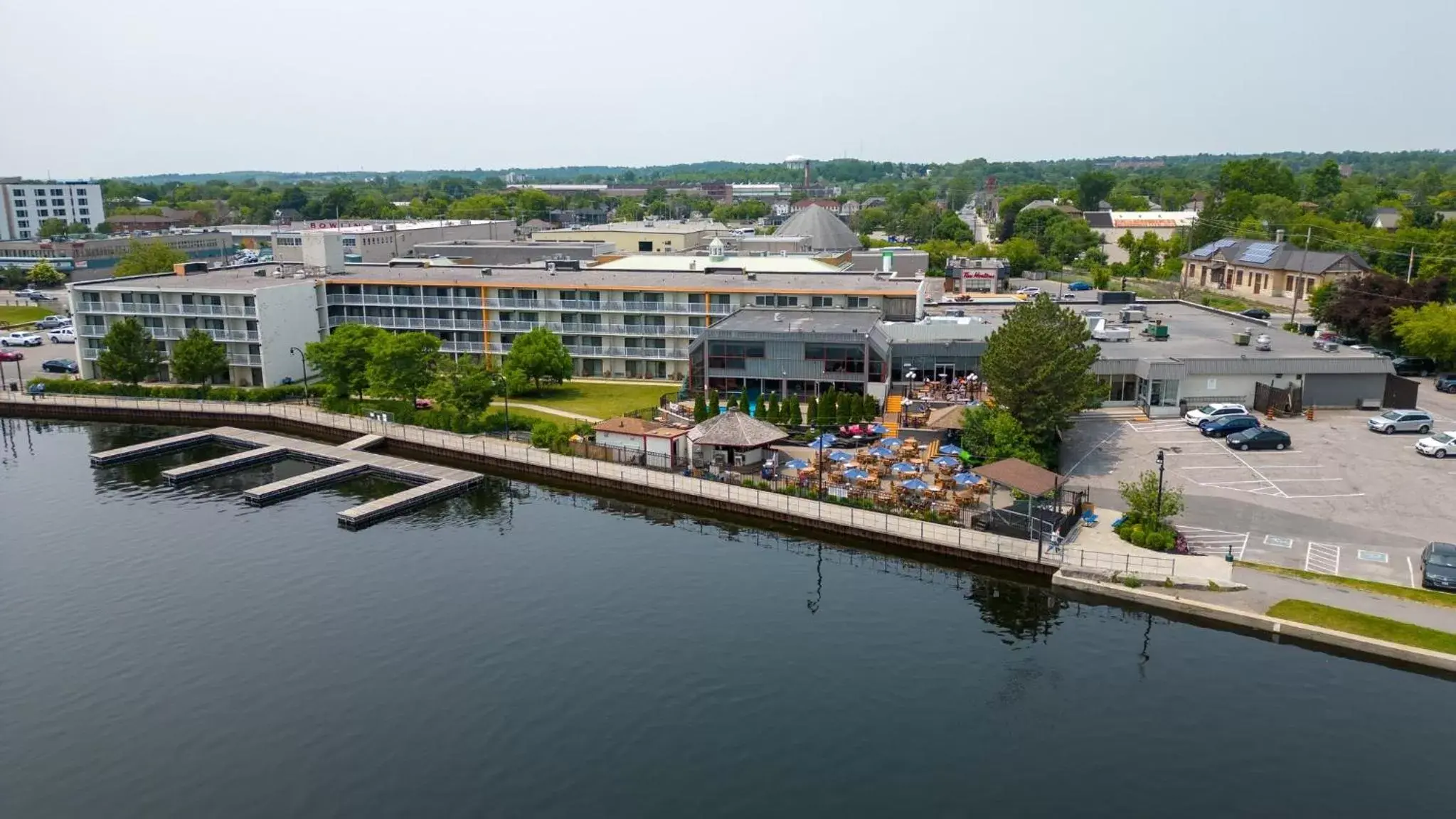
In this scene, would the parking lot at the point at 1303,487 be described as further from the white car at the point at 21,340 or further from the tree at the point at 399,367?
the white car at the point at 21,340

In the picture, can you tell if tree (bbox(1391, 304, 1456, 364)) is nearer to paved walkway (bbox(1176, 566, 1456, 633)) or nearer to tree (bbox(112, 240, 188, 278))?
paved walkway (bbox(1176, 566, 1456, 633))

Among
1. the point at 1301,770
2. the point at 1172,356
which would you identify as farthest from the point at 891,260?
the point at 1301,770

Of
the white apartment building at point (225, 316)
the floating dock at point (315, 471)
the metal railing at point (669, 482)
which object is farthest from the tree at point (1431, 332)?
the white apartment building at point (225, 316)

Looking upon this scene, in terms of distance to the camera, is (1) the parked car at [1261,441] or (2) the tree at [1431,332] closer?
(1) the parked car at [1261,441]

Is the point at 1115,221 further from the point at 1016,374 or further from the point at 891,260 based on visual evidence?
→ the point at 1016,374

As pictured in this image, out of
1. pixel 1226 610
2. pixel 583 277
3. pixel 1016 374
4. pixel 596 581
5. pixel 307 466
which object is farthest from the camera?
pixel 583 277

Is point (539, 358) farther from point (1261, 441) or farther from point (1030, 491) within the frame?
point (1261, 441)
